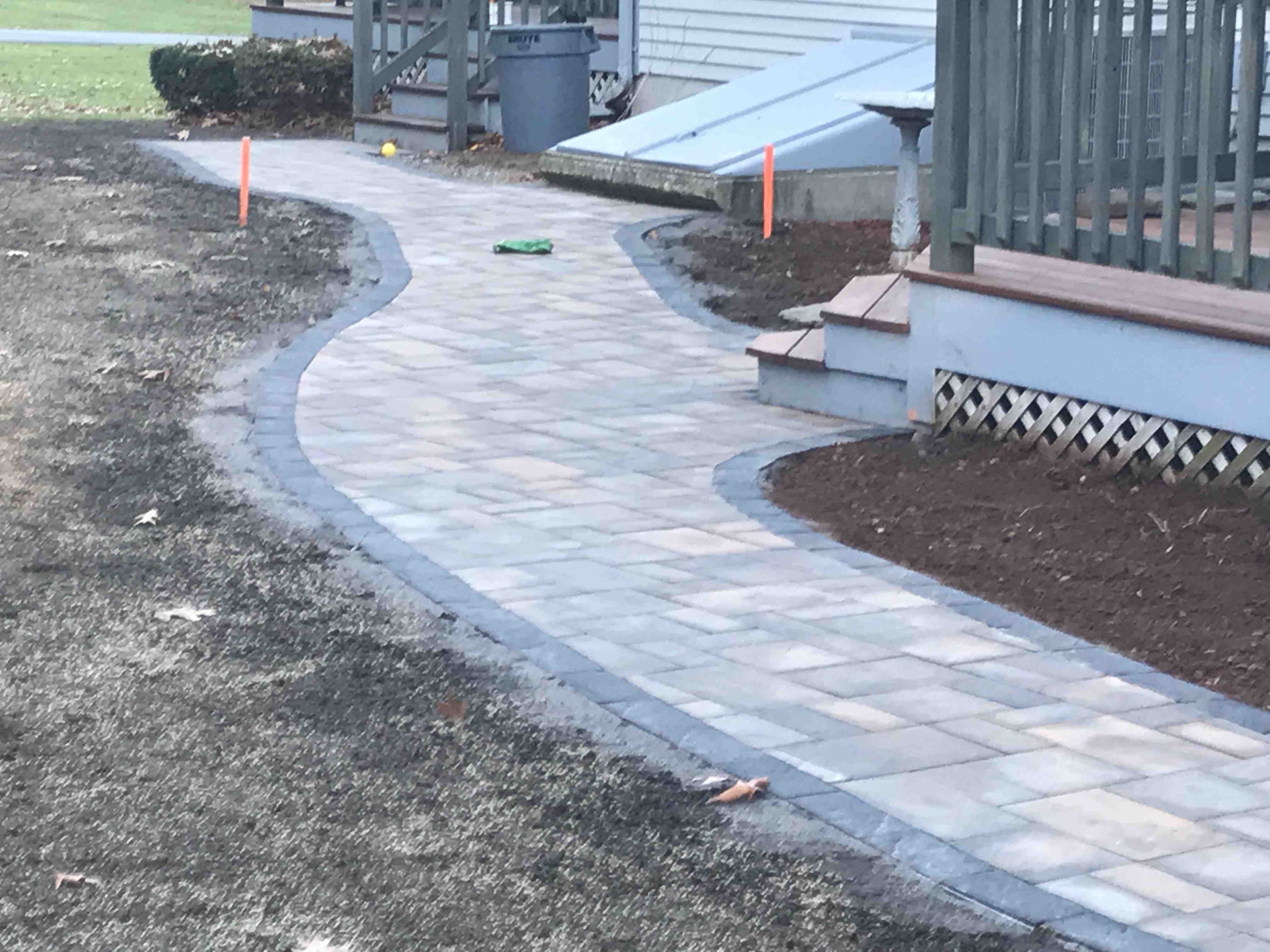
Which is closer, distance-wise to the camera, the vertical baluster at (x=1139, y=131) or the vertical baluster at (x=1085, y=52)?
the vertical baluster at (x=1139, y=131)

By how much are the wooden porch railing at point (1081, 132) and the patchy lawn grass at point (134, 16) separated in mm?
33372

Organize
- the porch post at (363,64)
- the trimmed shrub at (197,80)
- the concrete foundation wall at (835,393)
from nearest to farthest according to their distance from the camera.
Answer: the concrete foundation wall at (835,393) → the porch post at (363,64) → the trimmed shrub at (197,80)

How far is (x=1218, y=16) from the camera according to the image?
779 centimetres

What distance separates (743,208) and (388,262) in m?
3.06

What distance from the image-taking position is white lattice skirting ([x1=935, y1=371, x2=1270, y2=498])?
25.2 feet

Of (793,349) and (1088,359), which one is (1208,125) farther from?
(793,349)

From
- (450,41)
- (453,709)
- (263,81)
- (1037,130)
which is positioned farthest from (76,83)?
(453,709)

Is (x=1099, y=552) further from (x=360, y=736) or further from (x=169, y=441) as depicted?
(x=169, y=441)

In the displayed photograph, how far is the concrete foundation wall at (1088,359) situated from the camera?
299 inches

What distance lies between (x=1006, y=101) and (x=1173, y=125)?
0.85 metres

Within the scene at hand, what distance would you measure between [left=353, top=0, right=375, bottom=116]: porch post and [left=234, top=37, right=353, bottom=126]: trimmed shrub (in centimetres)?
174

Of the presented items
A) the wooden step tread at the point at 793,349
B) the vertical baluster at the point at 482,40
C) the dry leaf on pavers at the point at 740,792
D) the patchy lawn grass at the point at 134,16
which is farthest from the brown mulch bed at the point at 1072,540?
the patchy lawn grass at the point at 134,16

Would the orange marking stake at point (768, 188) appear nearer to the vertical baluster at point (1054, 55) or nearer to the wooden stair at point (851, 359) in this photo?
the wooden stair at point (851, 359)

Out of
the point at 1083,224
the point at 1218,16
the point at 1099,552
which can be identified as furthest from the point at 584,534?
the point at 1083,224
